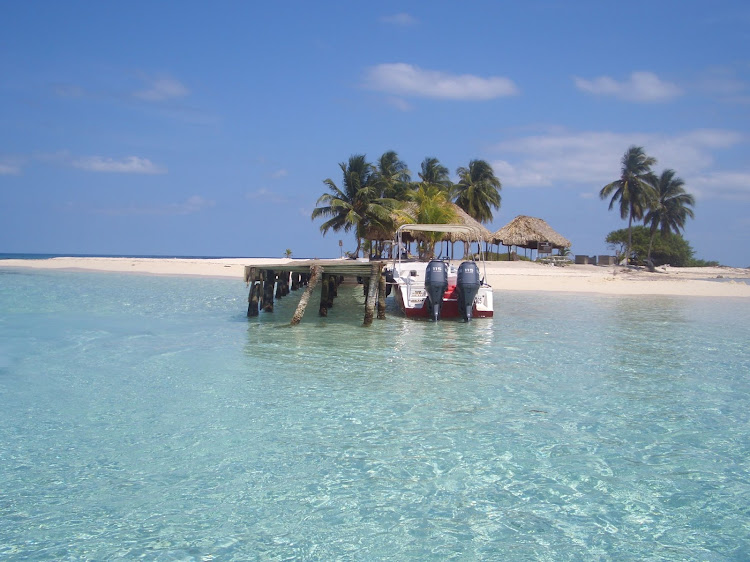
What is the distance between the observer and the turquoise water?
4.34m

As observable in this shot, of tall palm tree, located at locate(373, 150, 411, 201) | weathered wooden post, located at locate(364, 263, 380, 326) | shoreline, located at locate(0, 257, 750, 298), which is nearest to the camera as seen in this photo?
weathered wooden post, located at locate(364, 263, 380, 326)

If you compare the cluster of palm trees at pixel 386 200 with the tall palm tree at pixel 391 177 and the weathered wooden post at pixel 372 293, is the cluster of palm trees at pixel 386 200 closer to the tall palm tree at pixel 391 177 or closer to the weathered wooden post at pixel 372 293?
the tall palm tree at pixel 391 177

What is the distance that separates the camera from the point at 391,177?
141 feet

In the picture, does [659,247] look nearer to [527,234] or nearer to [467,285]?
[527,234]

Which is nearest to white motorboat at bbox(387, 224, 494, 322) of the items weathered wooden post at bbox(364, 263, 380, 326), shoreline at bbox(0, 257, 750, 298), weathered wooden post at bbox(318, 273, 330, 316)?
weathered wooden post at bbox(364, 263, 380, 326)

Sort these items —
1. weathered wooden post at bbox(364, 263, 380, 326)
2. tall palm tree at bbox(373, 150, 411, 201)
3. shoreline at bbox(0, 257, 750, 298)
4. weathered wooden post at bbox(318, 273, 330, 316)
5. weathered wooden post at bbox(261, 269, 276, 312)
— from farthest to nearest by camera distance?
tall palm tree at bbox(373, 150, 411, 201)
shoreline at bbox(0, 257, 750, 298)
weathered wooden post at bbox(261, 269, 276, 312)
weathered wooden post at bbox(318, 273, 330, 316)
weathered wooden post at bbox(364, 263, 380, 326)

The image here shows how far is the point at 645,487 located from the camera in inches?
208

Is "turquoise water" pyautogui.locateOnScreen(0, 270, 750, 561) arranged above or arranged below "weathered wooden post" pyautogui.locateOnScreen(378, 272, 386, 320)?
below

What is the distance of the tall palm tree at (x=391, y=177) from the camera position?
42.0 meters

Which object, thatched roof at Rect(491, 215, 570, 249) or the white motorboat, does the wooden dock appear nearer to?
the white motorboat

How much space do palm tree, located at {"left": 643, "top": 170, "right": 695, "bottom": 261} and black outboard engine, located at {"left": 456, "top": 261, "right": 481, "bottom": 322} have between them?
143 feet

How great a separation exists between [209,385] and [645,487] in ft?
19.5

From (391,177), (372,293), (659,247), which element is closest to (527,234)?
(391,177)

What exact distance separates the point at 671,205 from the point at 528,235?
1741cm
